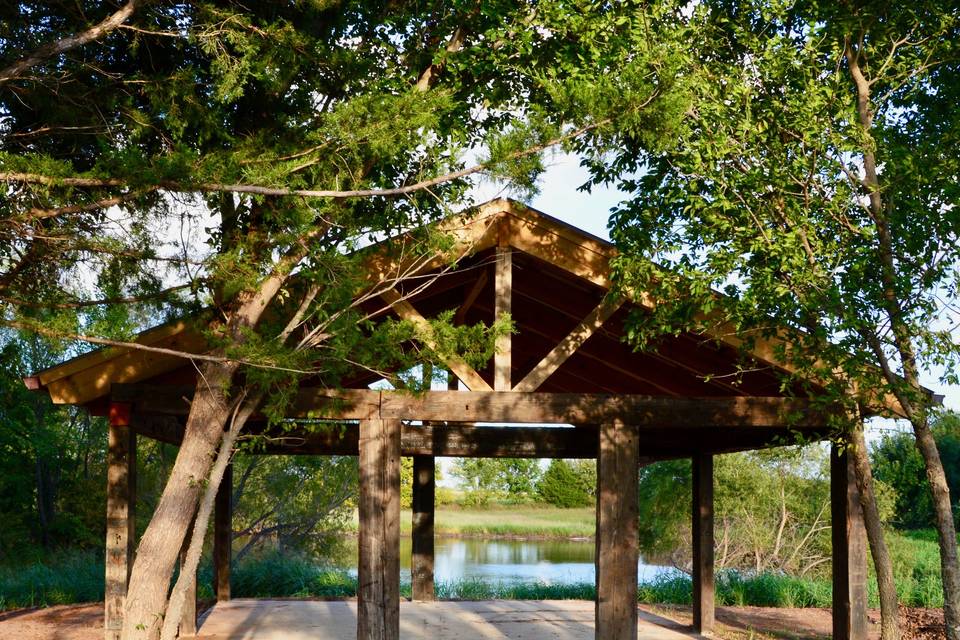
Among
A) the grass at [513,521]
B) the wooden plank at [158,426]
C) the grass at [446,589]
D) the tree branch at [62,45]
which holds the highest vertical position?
the tree branch at [62,45]

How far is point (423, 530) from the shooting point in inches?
531

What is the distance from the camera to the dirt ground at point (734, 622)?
33.6 feet

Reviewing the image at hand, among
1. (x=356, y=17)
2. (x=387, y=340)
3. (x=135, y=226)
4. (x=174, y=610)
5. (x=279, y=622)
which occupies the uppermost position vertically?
(x=356, y=17)

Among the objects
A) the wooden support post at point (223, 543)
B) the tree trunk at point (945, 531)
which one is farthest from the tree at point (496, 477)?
the tree trunk at point (945, 531)

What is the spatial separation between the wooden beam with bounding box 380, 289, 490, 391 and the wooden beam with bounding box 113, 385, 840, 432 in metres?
0.11

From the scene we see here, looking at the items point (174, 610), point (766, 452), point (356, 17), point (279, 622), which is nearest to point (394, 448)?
point (174, 610)

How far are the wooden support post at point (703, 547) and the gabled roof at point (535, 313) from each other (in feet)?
5.92

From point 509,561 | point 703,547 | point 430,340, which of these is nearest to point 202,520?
point 430,340

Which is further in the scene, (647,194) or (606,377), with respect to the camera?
(606,377)

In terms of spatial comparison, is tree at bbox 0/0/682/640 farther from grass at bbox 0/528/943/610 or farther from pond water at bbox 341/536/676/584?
pond water at bbox 341/536/676/584

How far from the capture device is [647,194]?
9.02 meters

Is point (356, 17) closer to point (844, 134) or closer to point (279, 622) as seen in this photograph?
point (844, 134)

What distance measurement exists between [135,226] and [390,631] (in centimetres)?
367

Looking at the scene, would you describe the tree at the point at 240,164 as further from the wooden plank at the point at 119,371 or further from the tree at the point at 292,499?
the tree at the point at 292,499
